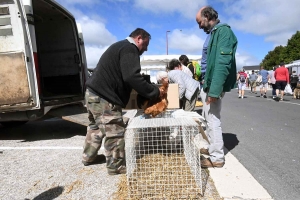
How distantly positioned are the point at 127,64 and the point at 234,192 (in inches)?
72.1

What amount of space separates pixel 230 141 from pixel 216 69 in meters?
2.30

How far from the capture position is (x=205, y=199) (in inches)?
98.3

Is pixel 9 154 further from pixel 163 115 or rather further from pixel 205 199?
pixel 205 199

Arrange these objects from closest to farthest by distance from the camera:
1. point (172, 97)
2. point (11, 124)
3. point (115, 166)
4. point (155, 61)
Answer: point (115, 166) < point (172, 97) < point (11, 124) < point (155, 61)

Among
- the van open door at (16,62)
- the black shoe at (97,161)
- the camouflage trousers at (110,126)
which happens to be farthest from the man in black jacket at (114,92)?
the van open door at (16,62)

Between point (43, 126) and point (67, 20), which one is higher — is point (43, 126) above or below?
below

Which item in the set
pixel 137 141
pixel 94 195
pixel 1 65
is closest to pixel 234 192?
pixel 137 141

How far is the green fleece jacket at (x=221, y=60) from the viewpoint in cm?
302

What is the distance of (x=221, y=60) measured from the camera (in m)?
3.01

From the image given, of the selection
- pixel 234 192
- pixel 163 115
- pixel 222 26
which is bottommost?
pixel 234 192

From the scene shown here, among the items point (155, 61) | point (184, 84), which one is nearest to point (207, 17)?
point (184, 84)

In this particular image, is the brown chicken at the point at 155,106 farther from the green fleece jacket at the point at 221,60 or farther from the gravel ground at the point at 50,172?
the gravel ground at the point at 50,172

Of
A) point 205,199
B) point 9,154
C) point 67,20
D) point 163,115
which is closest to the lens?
point 205,199

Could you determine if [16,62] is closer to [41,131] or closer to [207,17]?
[41,131]
